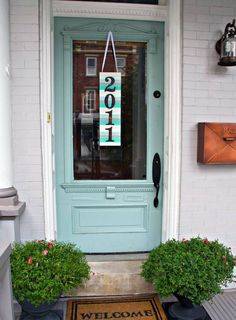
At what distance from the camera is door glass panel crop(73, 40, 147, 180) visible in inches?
106

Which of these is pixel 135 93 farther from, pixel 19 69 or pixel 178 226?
pixel 178 226

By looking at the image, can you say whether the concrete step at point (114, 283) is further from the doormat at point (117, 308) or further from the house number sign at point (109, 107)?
the house number sign at point (109, 107)

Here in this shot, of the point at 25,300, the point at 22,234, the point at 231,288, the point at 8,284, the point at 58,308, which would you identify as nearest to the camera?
the point at 8,284

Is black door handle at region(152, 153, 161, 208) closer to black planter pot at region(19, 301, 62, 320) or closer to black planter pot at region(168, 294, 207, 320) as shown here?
black planter pot at region(168, 294, 207, 320)

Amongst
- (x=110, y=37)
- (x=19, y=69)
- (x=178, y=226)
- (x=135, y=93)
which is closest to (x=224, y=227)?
(x=178, y=226)

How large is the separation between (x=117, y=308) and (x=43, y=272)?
747 mm

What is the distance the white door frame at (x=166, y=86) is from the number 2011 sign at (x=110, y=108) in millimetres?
424

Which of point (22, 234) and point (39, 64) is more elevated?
point (39, 64)

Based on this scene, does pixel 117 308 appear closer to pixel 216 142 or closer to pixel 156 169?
pixel 156 169

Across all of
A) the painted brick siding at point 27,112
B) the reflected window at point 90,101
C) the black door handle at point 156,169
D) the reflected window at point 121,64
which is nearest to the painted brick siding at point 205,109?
the black door handle at point 156,169

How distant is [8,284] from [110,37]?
6.84 ft

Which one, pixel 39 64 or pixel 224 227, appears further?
pixel 224 227

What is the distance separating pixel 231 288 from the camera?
2697mm

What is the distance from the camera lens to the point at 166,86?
2.63 m
